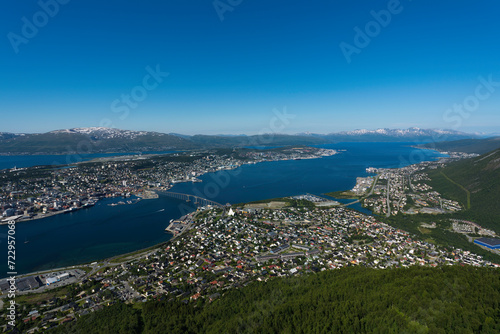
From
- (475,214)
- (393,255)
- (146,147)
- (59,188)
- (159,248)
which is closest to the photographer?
(393,255)

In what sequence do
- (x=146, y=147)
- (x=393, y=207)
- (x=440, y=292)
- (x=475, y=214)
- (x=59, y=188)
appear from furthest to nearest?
(x=146, y=147) → (x=59, y=188) → (x=393, y=207) → (x=475, y=214) → (x=440, y=292)

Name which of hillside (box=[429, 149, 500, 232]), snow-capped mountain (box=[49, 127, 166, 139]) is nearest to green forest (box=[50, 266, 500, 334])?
hillside (box=[429, 149, 500, 232])

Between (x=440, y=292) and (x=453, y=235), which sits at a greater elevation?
(x=440, y=292)

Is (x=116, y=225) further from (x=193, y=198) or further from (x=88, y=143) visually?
(x=88, y=143)

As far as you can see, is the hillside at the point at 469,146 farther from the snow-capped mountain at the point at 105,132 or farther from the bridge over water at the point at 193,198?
the snow-capped mountain at the point at 105,132

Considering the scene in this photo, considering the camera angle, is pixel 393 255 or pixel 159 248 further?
pixel 159 248

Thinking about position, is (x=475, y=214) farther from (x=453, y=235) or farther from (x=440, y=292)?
(x=440, y=292)

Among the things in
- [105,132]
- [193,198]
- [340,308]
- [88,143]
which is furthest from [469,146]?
[105,132]

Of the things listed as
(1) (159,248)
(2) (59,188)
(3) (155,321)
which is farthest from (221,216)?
(2) (59,188)
